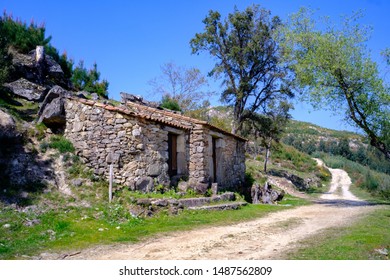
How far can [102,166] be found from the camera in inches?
504

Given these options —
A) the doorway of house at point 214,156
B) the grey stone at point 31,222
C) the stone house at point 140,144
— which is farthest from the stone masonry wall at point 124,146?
the grey stone at point 31,222

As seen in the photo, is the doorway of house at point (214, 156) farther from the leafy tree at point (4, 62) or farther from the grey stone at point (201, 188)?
the leafy tree at point (4, 62)

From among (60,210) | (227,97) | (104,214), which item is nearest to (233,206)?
(104,214)

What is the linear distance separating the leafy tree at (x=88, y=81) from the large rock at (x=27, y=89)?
5033 mm

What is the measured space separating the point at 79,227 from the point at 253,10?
71.3 feet

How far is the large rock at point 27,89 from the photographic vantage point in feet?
56.4

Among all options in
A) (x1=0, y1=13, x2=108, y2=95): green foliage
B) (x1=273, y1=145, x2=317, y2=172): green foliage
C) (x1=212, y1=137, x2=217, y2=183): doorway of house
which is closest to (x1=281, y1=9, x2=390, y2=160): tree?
(x1=212, y1=137, x2=217, y2=183): doorway of house

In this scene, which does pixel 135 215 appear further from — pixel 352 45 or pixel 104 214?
pixel 352 45

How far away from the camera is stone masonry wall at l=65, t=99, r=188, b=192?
12594 mm

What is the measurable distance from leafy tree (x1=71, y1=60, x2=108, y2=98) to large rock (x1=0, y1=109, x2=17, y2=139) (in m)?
11.1

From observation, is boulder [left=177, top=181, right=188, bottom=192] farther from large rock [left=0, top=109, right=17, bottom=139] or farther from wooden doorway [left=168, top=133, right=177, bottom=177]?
large rock [left=0, top=109, right=17, bottom=139]

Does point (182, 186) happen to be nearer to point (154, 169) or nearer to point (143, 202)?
point (154, 169)

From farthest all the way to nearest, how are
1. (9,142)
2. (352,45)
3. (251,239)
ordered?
(352,45) → (9,142) → (251,239)

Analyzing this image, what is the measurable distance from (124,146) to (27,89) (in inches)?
324
